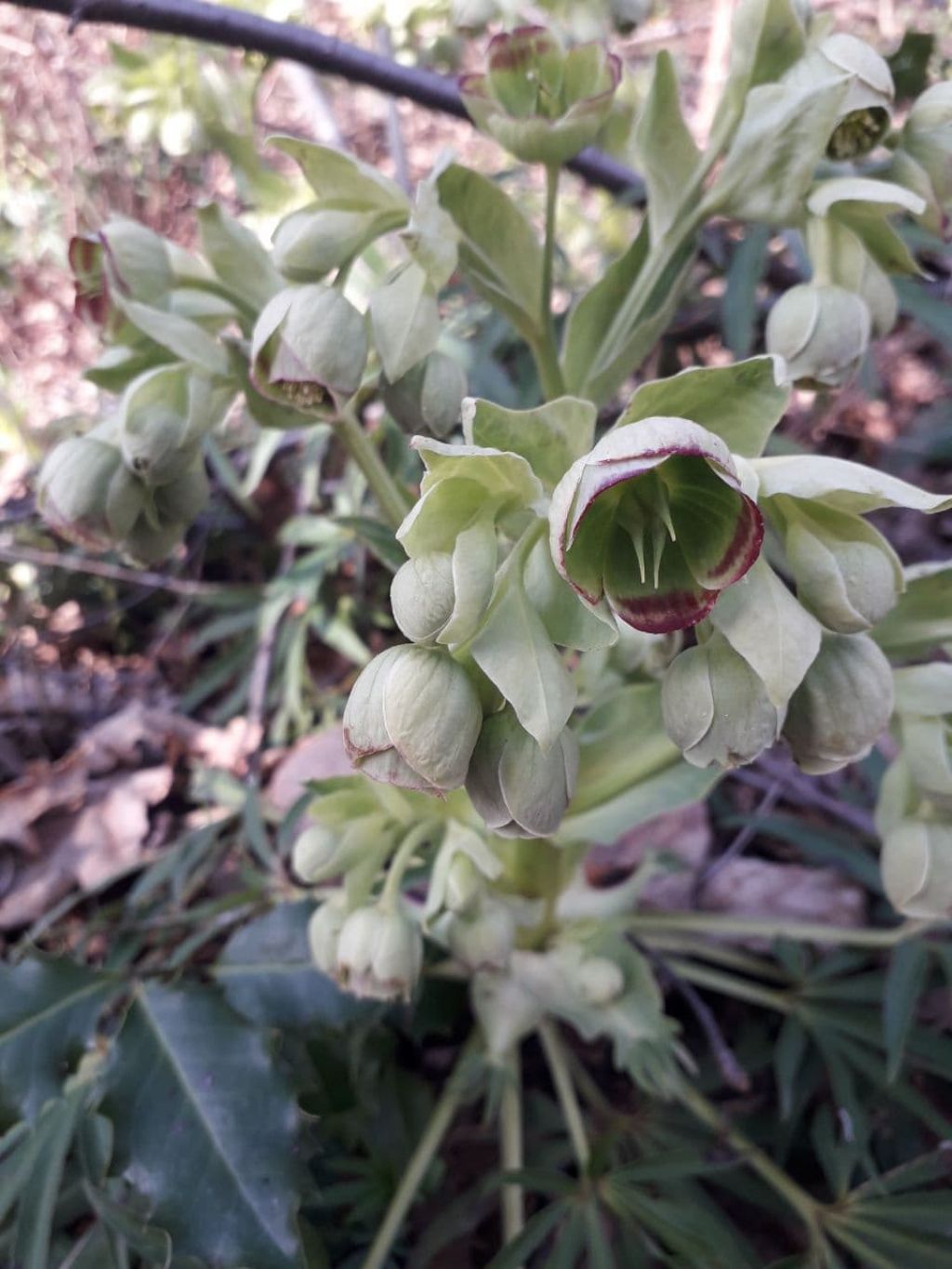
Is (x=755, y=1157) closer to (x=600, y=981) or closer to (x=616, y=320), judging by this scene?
(x=600, y=981)

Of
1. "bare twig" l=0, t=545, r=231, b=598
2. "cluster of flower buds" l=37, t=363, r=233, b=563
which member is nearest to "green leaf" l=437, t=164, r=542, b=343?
"cluster of flower buds" l=37, t=363, r=233, b=563

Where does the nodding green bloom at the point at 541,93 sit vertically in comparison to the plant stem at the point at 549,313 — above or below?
above

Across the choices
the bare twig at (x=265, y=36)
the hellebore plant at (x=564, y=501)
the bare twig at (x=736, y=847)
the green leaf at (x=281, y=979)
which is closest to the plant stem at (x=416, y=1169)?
the hellebore plant at (x=564, y=501)

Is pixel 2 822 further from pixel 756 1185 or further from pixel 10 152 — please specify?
pixel 10 152

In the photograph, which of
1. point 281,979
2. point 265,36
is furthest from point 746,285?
point 281,979

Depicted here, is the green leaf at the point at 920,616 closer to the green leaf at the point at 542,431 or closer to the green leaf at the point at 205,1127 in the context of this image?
the green leaf at the point at 542,431

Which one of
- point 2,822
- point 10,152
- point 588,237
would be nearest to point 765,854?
point 2,822

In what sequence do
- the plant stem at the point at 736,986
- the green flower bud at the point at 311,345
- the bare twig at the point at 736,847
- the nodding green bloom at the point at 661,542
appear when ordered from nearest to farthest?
the nodding green bloom at the point at 661,542, the green flower bud at the point at 311,345, the plant stem at the point at 736,986, the bare twig at the point at 736,847
